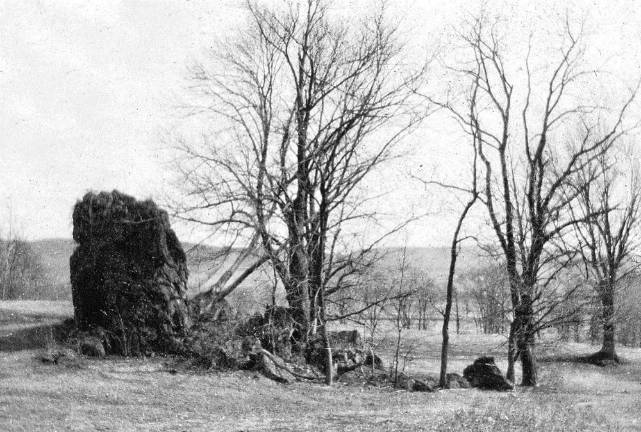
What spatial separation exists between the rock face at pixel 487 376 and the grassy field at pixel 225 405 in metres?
2.96

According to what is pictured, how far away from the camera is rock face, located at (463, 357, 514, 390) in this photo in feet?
72.8

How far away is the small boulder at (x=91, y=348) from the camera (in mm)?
15523

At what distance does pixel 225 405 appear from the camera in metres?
13.5

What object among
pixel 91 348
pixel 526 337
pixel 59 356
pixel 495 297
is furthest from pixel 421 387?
pixel 495 297

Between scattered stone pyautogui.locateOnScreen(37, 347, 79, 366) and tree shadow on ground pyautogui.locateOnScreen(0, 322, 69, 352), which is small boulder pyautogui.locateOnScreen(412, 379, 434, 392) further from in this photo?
tree shadow on ground pyautogui.locateOnScreen(0, 322, 69, 352)

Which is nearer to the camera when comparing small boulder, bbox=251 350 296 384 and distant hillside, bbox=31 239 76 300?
small boulder, bbox=251 350 296 384

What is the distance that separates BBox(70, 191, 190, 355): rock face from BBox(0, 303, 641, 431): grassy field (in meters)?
1.02

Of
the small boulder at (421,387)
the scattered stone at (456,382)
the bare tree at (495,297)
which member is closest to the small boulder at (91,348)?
the small boulder at (421,387)

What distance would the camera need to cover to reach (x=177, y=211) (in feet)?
62.2

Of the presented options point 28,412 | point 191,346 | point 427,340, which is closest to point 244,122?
point 191,346

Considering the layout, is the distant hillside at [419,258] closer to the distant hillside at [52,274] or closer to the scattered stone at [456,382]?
the scattered stone at [456,382]

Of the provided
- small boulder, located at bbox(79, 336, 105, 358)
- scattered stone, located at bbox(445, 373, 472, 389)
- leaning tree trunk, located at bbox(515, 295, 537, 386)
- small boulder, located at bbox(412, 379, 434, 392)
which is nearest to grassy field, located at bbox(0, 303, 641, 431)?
small boulder, located at bbox(79, 336, 105, 358)

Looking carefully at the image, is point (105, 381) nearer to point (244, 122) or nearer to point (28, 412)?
point (28, 412)

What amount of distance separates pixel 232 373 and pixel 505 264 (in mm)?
12114
